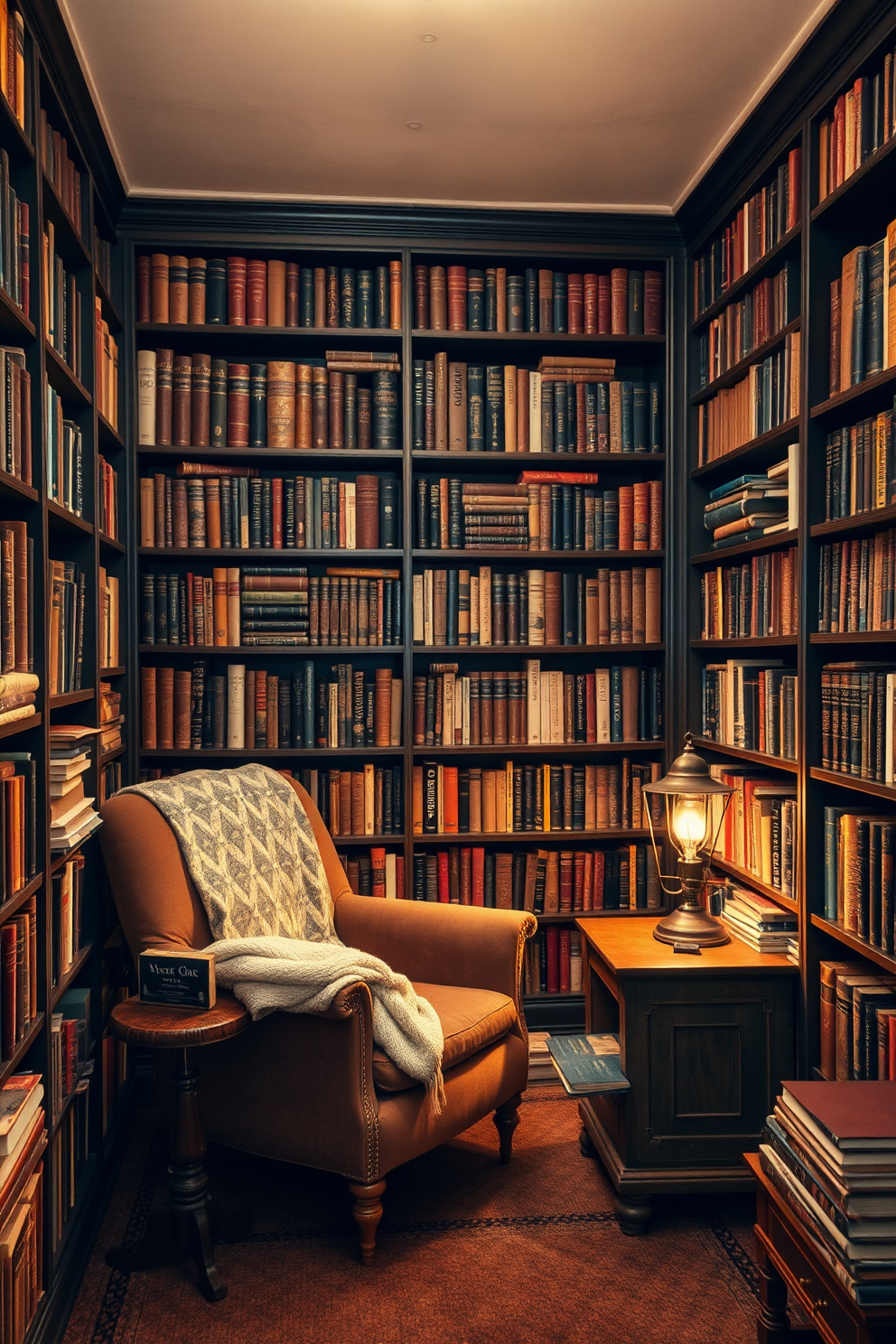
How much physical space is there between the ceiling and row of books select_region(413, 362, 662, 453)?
0.52m

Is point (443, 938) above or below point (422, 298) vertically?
below

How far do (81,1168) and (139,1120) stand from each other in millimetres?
646

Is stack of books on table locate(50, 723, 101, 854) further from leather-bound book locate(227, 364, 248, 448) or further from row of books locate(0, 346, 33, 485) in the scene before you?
leather-bound book locate(227, 364, 248, 448)

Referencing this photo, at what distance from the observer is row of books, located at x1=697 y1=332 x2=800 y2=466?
2566mm

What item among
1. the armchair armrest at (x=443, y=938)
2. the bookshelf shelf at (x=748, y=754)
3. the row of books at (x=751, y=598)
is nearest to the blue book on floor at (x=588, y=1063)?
the armchair armrest at (x=443, y=938)

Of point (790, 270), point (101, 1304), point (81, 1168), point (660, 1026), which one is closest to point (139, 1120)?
point (81, 1168)

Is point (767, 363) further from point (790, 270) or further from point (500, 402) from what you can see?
point (500, 402)

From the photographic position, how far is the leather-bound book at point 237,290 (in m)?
3.21

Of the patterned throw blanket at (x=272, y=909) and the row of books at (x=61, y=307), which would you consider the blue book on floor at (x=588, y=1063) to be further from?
the row of books at (x=61, y=307)

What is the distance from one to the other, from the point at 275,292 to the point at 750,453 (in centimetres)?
157

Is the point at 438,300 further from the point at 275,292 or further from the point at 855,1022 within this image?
the point at 855,1022

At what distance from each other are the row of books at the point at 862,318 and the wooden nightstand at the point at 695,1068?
4.62 ft

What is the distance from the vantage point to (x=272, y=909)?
2.68 m

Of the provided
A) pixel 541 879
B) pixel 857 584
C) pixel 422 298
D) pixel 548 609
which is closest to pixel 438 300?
pixel 422 298
